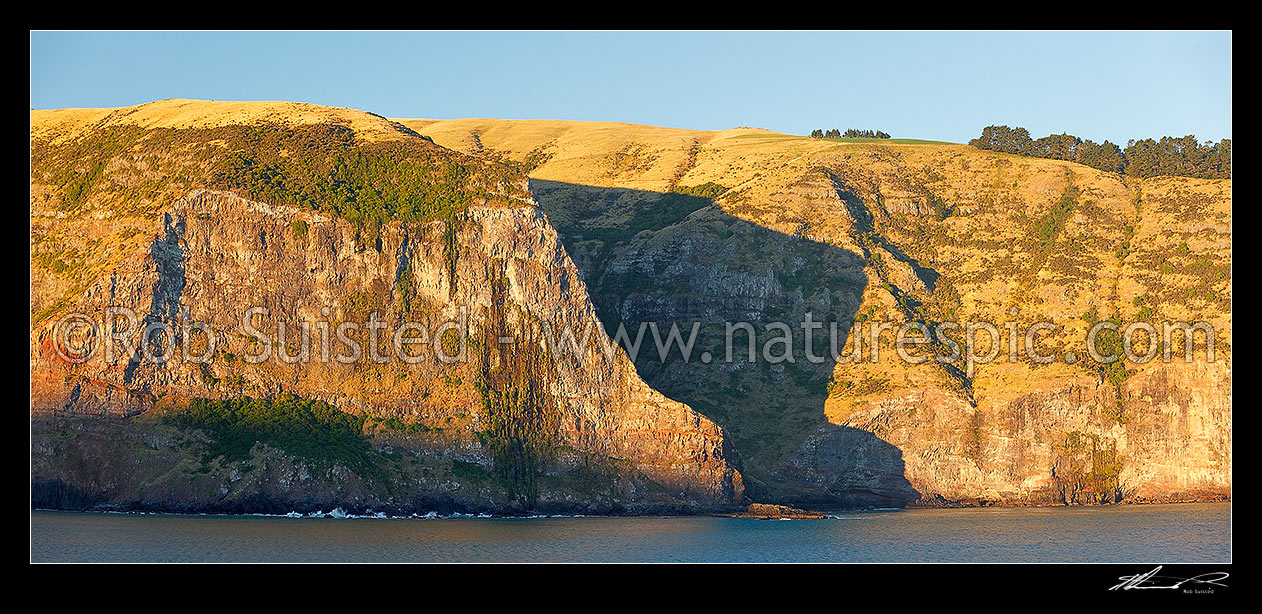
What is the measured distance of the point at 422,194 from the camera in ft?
394

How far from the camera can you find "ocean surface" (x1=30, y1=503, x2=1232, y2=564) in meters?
76.6

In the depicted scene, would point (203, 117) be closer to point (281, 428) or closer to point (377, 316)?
point (377, 316)

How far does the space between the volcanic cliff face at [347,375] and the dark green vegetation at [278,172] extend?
200 cm

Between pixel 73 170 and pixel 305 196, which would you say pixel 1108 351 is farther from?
pixel 73 170

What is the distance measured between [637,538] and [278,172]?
169 ft

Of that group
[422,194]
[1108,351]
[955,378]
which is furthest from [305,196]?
[1108,351]

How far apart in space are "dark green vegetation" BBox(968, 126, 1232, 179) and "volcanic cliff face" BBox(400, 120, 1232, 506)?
7783mm

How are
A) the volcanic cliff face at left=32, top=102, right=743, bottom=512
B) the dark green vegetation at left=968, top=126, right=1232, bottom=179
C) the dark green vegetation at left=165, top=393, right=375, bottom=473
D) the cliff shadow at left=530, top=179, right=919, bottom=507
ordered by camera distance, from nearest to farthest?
the volcanic cliff face at left=32, top=102, right=743, bottom=512 → the dark green vegetation at left=165, top=393, right=375, bottom=473 → the cliff shadow at left=530, top=179, right=919, bottom=507 → the dark green vegetation at left=968, top=126, right=1232, bottom=179

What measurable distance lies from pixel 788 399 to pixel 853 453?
9.47m

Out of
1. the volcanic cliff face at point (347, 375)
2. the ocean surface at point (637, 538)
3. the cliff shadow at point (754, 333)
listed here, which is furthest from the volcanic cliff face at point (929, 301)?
the volcanic cliff face at point (347, 375)

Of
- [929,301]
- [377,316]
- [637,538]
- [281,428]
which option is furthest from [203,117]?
[929,301]

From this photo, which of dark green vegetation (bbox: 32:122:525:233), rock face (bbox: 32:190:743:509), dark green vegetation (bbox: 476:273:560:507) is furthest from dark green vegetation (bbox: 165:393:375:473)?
dark green vegetation (bbox: 32:122:525:233)

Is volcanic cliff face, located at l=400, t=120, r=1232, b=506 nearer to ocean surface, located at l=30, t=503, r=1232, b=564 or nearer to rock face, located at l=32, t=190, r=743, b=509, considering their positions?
rock face, located at l=32, t=190, r=743, b=509
